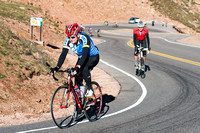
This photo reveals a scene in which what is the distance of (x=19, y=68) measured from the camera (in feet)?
36.9

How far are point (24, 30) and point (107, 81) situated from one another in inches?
490

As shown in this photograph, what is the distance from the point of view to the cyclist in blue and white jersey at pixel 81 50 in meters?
6.70

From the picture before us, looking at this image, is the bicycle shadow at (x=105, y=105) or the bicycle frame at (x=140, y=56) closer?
the bicycle shadow at (x=105, y=105)

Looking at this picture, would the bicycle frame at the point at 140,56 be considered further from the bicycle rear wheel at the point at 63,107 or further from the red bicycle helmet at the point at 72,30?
the red bicycle helmet at the point at 72,30

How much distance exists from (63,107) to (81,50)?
1.43 meters

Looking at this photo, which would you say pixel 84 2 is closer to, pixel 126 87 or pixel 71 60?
pixel 71 60

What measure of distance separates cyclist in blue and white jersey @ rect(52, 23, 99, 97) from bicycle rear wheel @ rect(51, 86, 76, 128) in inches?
19.6

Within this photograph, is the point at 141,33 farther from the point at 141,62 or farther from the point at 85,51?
the point at 85,51

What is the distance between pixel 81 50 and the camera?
7.18 m

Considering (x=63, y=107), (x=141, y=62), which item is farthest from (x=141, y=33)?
(x=63, y=107)

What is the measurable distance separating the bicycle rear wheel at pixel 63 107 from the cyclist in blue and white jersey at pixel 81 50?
50 centimetres

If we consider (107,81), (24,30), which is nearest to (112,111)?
(107,81)

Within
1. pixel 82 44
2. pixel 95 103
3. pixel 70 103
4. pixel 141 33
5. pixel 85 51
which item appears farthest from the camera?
pixel 141 33

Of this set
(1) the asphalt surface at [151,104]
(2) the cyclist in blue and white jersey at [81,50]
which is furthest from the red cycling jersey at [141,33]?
(2) the cyclist in blue and white jersey at [81,50]
